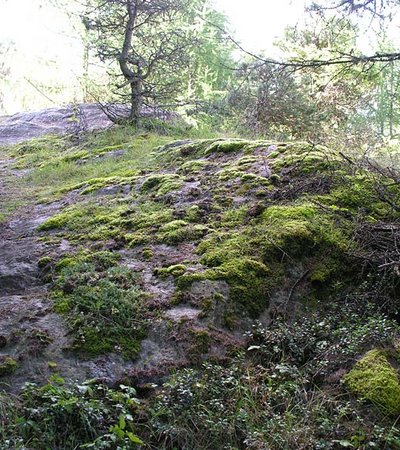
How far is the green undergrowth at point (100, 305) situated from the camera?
12.0 ft

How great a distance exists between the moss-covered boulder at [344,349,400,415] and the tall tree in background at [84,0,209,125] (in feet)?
29.7

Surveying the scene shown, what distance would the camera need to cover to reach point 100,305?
13.0 feet

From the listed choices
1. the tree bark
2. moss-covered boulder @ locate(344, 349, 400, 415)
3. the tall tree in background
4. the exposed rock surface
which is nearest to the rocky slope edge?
moss-covered boulder @ locate(344, 349, 400, 415)

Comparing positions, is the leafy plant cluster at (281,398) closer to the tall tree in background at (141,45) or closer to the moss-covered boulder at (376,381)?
the moss-covered boulder at (376,381)

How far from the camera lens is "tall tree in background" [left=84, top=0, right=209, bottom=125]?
10930mm

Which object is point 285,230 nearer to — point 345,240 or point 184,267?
point 345,240

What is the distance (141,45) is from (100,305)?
32.4ft

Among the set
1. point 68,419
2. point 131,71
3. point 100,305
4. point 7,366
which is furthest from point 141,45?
point 68,419

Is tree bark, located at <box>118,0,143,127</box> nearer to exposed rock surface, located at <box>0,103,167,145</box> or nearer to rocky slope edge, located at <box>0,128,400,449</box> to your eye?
exposed rock surface, located at <box>0,103,167,145</box>

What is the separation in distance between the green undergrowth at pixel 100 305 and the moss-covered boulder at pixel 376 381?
1.71m

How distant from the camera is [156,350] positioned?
370 centimetres

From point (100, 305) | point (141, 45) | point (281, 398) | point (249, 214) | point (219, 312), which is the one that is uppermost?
point (141, 45)

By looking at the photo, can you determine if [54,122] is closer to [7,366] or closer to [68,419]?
[7,366]

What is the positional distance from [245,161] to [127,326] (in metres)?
3.88
